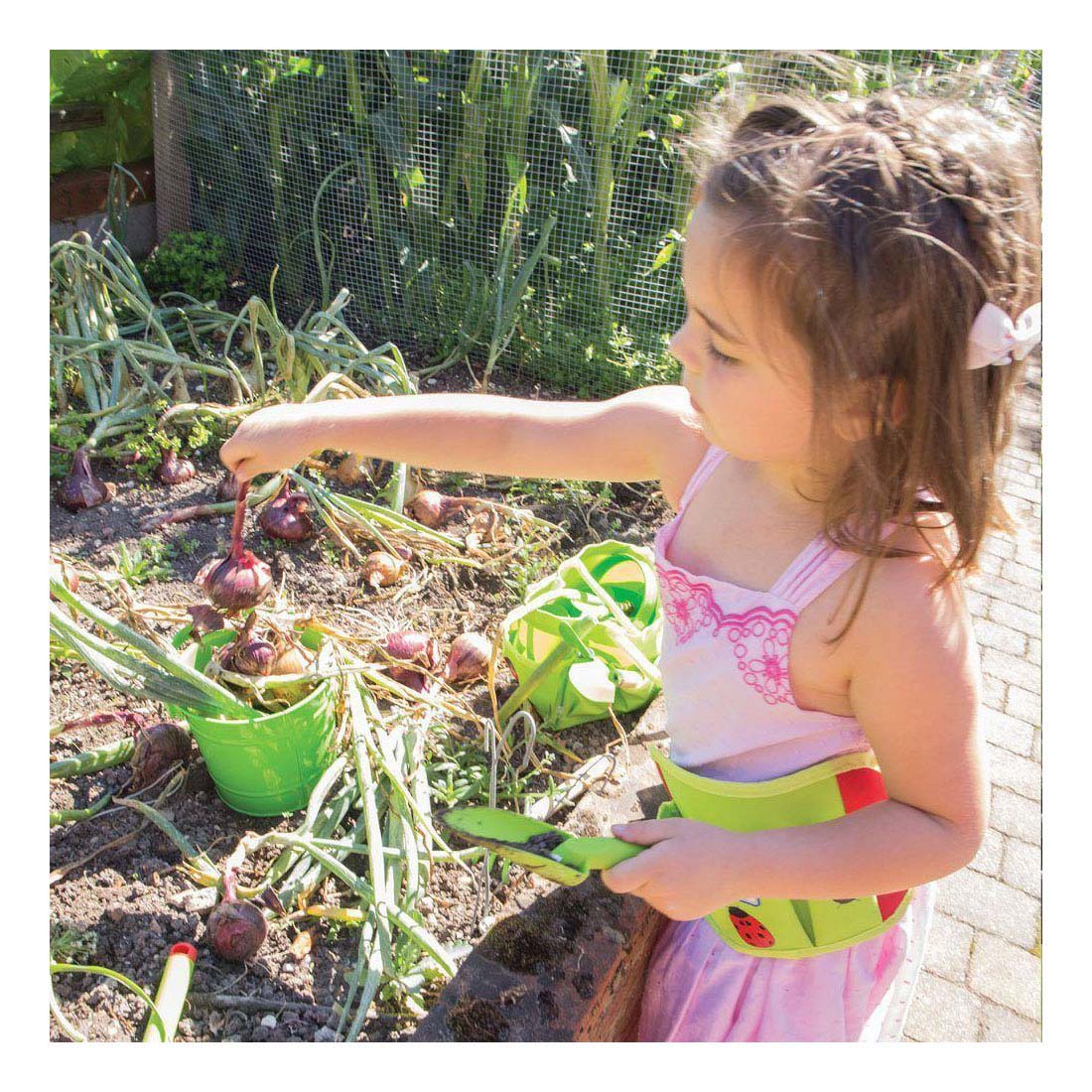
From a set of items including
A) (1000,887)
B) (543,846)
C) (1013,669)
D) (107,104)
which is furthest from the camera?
(107,104)

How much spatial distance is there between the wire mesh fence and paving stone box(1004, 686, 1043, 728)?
4.50 ft

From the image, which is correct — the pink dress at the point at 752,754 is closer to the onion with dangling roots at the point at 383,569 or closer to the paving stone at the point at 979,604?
the onion with dangling roots at the point at 383,569

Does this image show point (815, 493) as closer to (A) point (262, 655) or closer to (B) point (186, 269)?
(A) point (262, 655)

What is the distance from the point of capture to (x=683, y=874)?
1099 millimetres

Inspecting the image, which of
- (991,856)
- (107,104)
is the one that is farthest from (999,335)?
(107,104)

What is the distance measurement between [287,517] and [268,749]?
75 centimetres

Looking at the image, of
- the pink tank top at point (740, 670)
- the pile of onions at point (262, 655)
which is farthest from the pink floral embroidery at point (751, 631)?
the pile of onions at point (262, 655)

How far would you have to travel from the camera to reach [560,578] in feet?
6.63

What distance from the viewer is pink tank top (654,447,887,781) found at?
1.13 meters

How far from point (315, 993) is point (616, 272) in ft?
7.85

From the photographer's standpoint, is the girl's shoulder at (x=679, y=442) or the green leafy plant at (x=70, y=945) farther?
the green leafy plant at (x=70, y=945)

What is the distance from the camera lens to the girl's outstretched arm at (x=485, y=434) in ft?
4.33

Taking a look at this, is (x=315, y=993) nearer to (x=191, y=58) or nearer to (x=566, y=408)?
(x=566, y=408)

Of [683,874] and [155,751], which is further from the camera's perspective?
[155,751]
